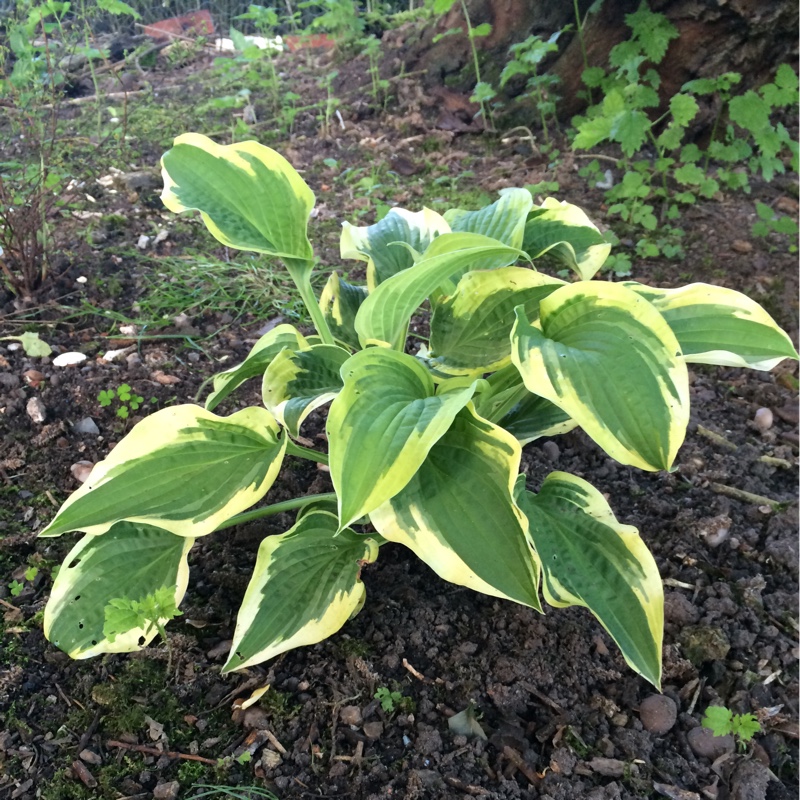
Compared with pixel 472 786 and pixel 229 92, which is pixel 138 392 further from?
pixel 229 92

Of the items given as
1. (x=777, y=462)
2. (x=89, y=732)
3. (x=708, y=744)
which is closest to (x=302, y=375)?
(x=89, y=732)

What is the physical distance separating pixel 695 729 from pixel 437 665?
43 cm

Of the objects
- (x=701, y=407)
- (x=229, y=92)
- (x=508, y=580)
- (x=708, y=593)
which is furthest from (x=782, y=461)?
(x=229, y=92)

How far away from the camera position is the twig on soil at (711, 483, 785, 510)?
1438 mm

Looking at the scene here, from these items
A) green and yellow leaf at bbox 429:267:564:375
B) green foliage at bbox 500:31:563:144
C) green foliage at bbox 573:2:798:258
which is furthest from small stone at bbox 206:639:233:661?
green foliage at bbox 500:31:563:144

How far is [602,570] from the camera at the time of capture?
0.99m

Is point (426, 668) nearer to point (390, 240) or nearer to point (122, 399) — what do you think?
point (390, 240)

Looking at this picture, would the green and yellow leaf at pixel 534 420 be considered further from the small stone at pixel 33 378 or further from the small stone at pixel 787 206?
the small stone at pixel 787 206

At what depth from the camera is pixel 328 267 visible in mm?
2203

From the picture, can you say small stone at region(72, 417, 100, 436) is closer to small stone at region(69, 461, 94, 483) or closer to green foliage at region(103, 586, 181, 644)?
small stone at region(69, 461, 94, 483)

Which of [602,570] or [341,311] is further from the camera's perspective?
[341,311]

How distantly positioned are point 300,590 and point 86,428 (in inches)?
32.1

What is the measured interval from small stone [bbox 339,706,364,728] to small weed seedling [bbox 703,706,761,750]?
21.7 inches

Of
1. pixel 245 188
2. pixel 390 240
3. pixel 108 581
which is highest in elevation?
pixel 245 188
